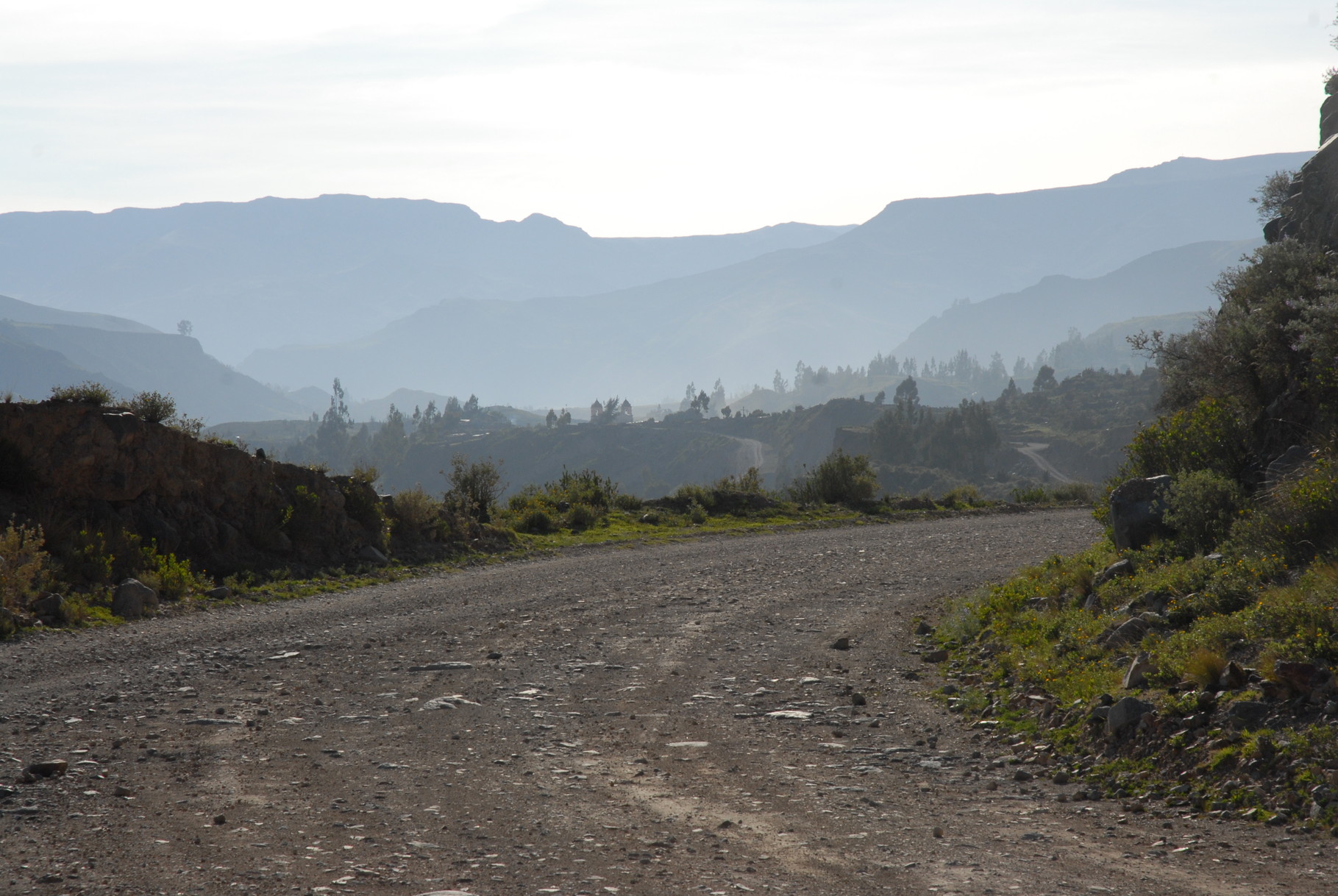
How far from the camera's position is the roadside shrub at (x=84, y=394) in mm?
13965

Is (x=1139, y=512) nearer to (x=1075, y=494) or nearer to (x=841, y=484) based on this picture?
(x=841, y=484)

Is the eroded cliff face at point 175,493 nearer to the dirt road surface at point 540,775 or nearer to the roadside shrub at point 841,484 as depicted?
the dirt road surface at point 540,775

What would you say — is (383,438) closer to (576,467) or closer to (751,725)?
(576,467)

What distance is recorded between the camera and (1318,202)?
606 inches

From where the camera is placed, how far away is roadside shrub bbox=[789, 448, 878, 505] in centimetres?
3019

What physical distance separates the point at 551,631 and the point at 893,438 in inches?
4692

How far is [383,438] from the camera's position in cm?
19375

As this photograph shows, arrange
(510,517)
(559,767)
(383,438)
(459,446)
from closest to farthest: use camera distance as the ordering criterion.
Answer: (559,767)
(510,517)
(459,446)
(383,438)

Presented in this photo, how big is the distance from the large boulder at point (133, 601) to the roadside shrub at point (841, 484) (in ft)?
69.4

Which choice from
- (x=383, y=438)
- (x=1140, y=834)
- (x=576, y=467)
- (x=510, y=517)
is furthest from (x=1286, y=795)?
(x=383, y=438)

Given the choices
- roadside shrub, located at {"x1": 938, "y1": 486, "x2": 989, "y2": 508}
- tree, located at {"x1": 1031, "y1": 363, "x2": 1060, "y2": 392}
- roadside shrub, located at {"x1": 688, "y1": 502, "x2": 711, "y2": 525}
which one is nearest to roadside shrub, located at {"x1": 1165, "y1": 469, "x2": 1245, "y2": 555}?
roadside shrub, located at {"x1": 688, "y1": 502, "x2": 711, "y2": 525}

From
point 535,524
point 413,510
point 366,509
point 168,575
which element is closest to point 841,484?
point 535,524

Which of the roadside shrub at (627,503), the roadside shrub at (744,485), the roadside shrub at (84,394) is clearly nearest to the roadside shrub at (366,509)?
the roadside shrub at (84,394)

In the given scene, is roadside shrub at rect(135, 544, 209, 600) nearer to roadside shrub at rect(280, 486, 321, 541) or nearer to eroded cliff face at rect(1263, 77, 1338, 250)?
roadside shrub at rect(280, 486, 321, 541)
